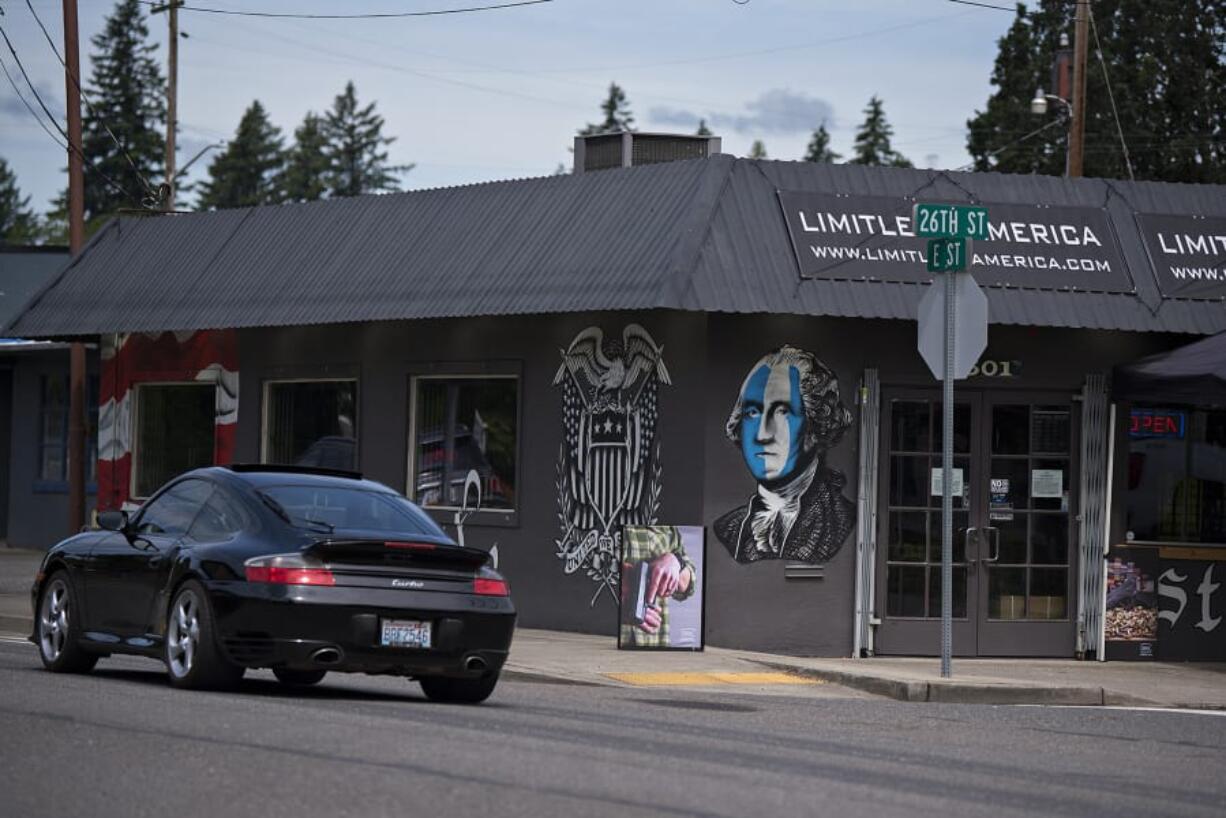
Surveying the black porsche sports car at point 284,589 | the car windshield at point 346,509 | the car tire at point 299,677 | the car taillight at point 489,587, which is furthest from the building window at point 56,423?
the car taillight at point 489,587

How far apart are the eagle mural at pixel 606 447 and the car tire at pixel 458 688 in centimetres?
584

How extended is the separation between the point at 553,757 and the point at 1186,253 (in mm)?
11913

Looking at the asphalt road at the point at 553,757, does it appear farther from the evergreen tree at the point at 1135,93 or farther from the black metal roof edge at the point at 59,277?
the evergreen tree at the point at 1135,93

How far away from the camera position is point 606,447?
19750 millimetres

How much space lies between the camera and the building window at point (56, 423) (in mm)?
31609

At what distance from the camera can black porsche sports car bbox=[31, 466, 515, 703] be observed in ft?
40.5

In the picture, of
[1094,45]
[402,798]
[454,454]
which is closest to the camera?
[402,798]

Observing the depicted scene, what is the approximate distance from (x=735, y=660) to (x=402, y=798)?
8964 mm

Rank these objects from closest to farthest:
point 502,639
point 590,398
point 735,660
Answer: point 502,639, point 735,660, point 590,398

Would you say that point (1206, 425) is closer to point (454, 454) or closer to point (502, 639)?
Answer: point (454, 454)

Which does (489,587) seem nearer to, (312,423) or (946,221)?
(946,221)

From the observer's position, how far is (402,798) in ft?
28.3

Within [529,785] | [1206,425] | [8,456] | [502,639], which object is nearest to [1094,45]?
[8,456]

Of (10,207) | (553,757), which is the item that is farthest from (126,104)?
(553,757)
